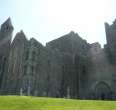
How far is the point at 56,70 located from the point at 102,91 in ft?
45.0

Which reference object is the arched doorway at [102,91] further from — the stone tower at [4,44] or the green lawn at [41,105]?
the green lawn at [41,105]

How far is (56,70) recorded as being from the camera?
54.3 m

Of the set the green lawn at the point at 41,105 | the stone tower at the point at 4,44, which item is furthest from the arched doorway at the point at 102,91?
the green lawn at the point at 41,105

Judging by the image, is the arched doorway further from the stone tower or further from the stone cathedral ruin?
the stone tower

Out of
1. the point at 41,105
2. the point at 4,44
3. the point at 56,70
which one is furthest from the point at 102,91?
the point at 4,44

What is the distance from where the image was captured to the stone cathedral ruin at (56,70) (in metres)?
47.5

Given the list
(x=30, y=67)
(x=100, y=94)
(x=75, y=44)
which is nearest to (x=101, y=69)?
(x=100, y=94)

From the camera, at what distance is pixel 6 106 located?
825 inches

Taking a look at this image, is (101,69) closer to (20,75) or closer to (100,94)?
(100,94)

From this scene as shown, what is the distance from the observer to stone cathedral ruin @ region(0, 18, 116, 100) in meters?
47.5

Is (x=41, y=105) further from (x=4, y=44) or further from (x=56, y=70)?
(x=4, y=44)

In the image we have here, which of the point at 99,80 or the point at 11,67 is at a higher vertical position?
the point at 11,67

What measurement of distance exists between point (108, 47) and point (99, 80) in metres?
9.89

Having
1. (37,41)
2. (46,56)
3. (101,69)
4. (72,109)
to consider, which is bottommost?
(72,109)
